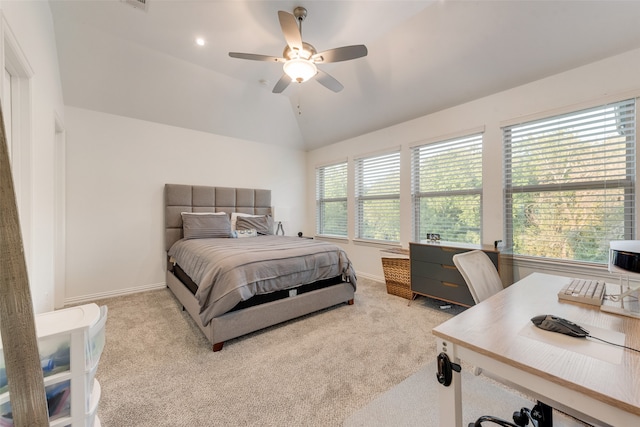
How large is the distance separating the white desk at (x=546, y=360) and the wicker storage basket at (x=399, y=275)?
2.07 metres

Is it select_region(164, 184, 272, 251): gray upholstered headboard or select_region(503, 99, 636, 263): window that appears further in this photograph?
select_region(164, 184, 272, 251): gray upholstered headboard

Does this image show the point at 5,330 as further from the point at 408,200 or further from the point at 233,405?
the point at 408,200

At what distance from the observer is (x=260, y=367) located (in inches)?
73.8

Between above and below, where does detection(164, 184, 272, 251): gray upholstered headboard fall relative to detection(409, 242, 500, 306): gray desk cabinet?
above

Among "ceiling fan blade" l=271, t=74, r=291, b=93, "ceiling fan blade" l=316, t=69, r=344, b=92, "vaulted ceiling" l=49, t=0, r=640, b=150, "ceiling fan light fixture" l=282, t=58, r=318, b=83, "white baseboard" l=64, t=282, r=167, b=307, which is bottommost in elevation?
"white baseboard" l=64, t=282, r=167, b=307

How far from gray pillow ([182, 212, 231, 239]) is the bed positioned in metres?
0.01

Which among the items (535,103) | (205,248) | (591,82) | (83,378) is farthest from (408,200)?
(83,378)

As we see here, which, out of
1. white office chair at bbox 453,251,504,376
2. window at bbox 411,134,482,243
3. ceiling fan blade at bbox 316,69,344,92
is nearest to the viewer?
white office chair at bbox 453,251,504,376

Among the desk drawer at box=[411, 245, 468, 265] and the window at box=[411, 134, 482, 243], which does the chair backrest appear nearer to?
the desk drawer at box=[411, 245, 468, 265]

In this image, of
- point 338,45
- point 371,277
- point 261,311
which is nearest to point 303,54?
point 338,45

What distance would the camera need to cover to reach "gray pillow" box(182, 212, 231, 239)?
3627 millimetres

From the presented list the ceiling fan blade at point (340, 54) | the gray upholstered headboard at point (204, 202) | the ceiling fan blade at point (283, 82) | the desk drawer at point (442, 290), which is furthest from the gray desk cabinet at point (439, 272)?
the gray upholstered headboard at point (204, 202)

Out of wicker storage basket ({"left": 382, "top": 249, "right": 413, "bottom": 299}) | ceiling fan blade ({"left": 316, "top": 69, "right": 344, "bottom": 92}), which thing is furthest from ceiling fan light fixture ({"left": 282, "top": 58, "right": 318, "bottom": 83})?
wicker storage basket ({"left": 382, "top": 249, "right": 413, "bottom": 299})

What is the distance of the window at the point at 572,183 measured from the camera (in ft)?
7.14
